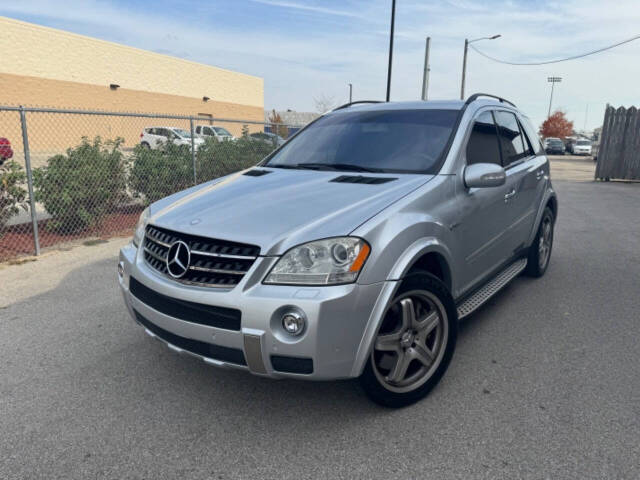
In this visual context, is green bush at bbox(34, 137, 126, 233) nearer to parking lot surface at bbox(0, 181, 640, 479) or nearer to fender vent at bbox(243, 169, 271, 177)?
parking lot surface at bbox(0, 181, 640, 479)

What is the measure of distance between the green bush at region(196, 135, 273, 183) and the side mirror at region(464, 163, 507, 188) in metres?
7.16

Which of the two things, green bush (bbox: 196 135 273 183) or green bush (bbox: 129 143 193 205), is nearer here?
green bush (bbox: 129 143 193 205)

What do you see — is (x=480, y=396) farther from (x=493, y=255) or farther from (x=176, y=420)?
(x=176, y=420)

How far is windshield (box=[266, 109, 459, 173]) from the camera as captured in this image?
3398 millimetres

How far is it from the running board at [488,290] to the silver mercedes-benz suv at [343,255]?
0.02 meters

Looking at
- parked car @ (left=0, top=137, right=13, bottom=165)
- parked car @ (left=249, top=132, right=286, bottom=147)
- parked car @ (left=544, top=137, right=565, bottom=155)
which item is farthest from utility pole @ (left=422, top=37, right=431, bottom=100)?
parked car @ (left=544, top=137, right=565, bottom=155)

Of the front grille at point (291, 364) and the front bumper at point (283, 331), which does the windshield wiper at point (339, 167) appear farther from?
the front grille at point (291, 364)

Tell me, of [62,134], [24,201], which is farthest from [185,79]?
[24,201]

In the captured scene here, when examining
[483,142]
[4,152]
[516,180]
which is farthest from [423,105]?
[4,152]

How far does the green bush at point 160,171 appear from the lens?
846cm

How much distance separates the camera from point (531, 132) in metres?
5.18

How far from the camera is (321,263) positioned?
237 cm

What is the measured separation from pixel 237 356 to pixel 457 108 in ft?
8.27

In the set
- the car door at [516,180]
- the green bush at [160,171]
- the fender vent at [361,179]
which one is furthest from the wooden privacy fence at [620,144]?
the fender vent at [361,179]
